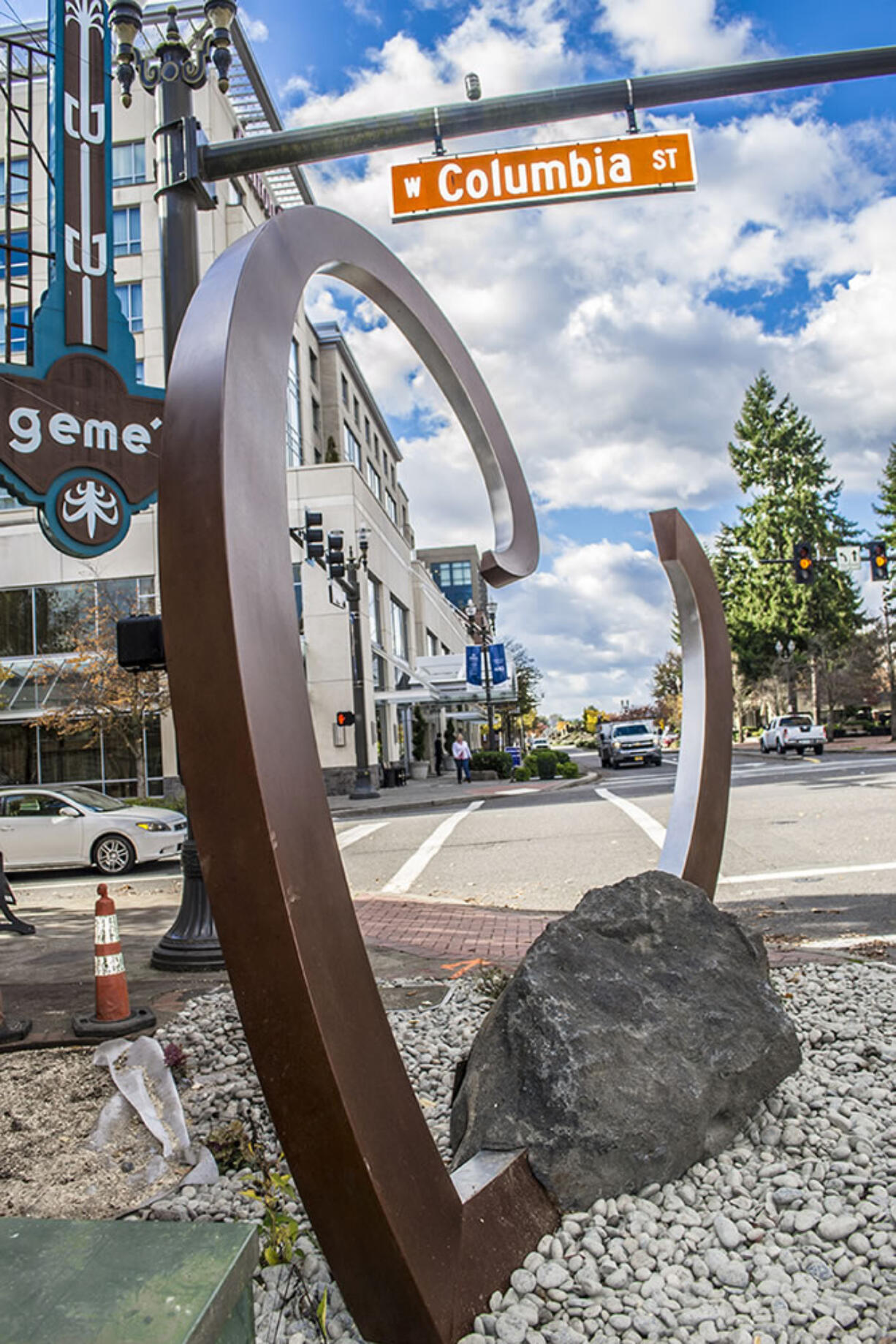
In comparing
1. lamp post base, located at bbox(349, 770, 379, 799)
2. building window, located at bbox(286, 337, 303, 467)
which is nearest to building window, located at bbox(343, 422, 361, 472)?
building window, located at bbox(286, 337, 303, 467)

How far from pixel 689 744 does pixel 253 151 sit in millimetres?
5398

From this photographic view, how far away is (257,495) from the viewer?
2346mm

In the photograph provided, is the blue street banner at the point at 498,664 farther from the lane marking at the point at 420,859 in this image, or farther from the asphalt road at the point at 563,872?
the lane marking at the point at 420,859

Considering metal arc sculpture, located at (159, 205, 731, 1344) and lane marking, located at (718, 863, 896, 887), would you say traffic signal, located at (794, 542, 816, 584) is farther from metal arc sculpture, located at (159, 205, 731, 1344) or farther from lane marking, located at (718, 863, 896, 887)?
metal arc sculpture, located at (159, 205, 731, 1344)

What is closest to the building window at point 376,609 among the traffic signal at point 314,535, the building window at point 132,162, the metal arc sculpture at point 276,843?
the building window at point 132,162

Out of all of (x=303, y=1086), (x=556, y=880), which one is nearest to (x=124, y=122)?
(x=556, y=880)

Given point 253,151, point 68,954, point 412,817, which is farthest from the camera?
point 412,817

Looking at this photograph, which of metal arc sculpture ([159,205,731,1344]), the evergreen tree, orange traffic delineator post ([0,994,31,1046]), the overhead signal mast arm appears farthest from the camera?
the evergreen tree

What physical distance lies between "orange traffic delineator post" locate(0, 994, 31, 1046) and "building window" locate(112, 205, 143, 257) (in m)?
32.7

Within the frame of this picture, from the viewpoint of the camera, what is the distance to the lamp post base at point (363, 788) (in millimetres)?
27233

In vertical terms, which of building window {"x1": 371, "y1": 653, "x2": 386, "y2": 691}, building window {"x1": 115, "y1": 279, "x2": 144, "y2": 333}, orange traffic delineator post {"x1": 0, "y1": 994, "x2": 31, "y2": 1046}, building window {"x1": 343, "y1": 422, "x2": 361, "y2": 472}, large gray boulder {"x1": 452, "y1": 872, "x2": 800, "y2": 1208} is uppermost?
building window {"x1": 115, "y1": 279, "x2": 144, "y2": 333}

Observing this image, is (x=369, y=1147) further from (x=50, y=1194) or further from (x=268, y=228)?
(x=268, y=228)

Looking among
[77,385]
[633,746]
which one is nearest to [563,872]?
[77,385]

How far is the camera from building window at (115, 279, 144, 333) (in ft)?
111
